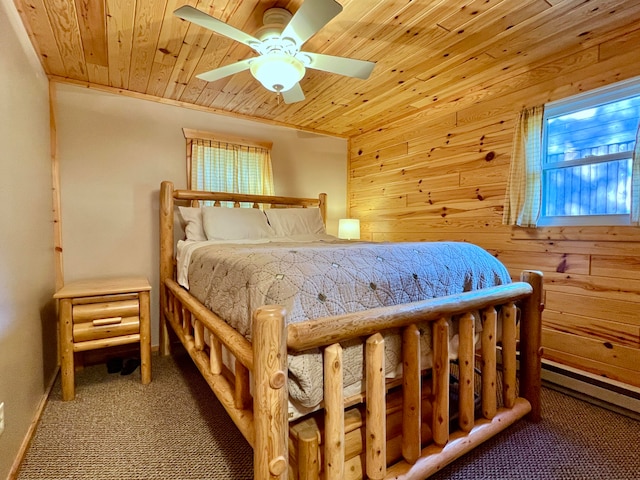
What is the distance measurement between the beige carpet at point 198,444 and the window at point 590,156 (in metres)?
1.20

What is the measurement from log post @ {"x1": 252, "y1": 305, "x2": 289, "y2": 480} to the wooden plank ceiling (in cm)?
161

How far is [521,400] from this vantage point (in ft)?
5.25

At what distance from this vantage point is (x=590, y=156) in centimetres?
204

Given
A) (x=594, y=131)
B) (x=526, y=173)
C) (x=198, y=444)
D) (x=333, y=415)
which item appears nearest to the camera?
(x=333, y=415)

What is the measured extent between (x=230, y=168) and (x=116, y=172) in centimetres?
95

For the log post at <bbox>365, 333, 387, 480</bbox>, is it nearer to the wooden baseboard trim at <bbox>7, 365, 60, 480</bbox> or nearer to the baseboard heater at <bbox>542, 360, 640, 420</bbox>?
the wooden baseboard trim at <bbox>7, 365, 60, 480</bbox>

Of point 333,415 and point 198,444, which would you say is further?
point 198,444

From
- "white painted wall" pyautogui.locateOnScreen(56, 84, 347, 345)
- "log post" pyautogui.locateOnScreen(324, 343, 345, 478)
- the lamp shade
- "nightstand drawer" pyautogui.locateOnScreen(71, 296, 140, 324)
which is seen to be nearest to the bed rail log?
"log post" pyautogui.locateOnScreen(324, 343, 345, 478)

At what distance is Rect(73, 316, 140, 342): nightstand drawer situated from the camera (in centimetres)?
191

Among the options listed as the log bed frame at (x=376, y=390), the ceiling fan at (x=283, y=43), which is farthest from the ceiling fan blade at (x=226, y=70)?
the log bed frame at (x=376, y=390)

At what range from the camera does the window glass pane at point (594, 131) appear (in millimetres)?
1880

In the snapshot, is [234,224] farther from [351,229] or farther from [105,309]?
[351,229]

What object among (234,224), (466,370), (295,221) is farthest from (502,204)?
(234,224)

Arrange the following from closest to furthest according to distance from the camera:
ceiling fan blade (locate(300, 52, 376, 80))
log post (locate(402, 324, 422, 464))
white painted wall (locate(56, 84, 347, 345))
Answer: log post (locate(402, 324, 422, 464)) < ceiling fan blade (locate(300, 52, 376, 80)) < white painted wall (locate(56, 84, 347, 345))
